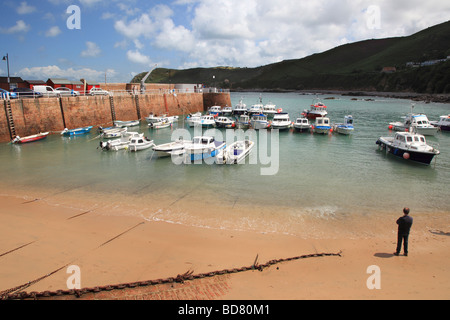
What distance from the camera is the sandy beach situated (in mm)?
8102

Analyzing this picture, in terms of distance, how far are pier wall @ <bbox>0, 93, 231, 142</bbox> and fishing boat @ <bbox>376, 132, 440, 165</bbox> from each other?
124ft

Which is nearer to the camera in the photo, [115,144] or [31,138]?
[115,144]

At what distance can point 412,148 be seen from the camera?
24984 mm

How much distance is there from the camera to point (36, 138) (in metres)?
33.7

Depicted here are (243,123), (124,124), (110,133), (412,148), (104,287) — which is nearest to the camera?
(104,287)

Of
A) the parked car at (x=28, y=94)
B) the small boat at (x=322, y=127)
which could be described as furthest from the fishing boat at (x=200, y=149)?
the parked car at (x=28, y=94)

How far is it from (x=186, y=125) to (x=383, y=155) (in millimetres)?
31198

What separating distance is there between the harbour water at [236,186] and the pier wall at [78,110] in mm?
4586

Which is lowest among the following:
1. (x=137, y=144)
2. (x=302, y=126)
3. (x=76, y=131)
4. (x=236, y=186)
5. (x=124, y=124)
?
(x=236, y=186)

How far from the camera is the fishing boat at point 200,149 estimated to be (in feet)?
80.5

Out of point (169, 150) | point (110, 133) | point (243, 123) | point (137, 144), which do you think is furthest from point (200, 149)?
point (243, 123)

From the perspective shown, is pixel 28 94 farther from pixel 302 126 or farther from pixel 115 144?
pixel 302 126

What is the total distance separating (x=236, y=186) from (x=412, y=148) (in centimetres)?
1607
